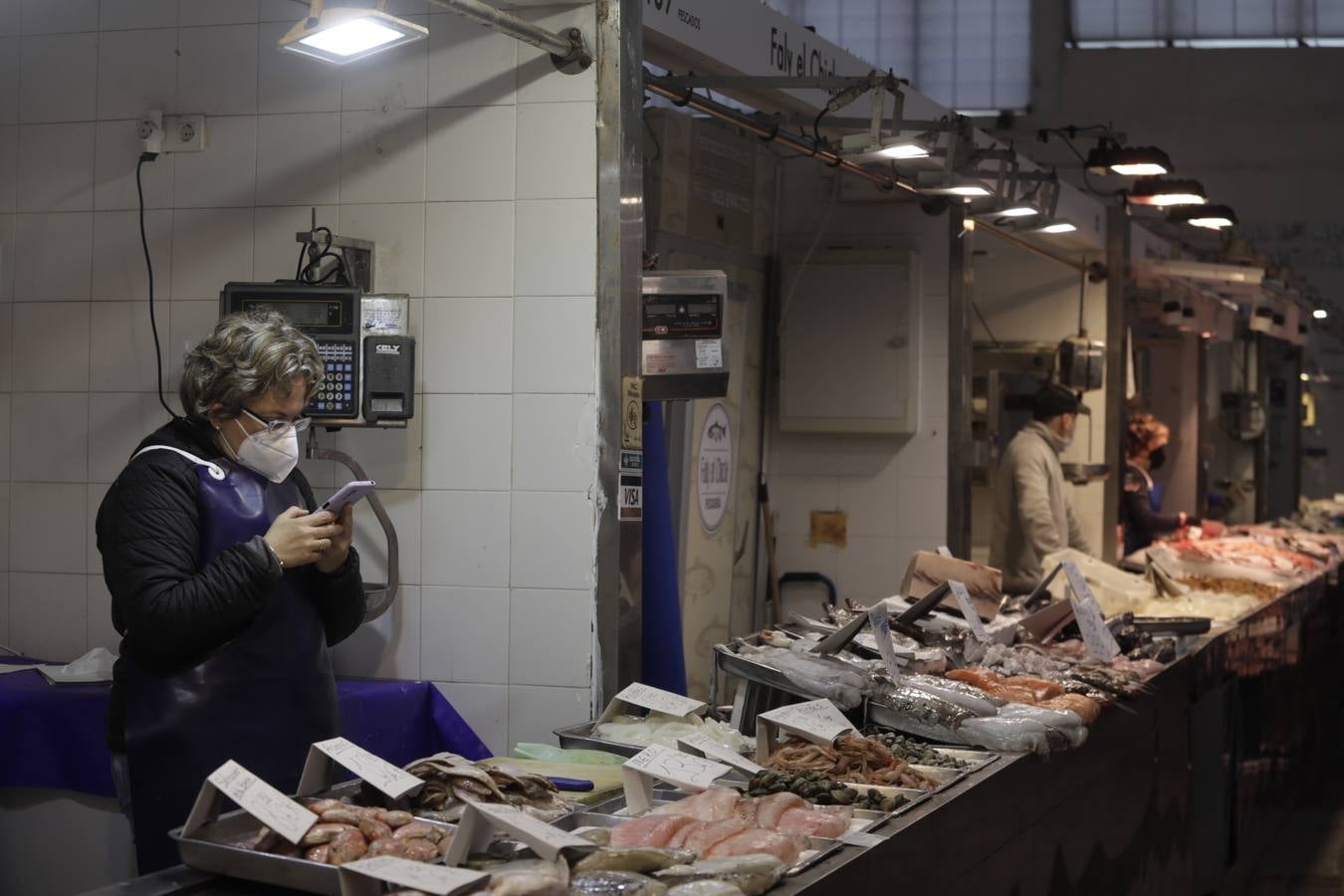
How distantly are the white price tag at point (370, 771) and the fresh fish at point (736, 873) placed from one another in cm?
51

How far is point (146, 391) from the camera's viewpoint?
4219 millimetres

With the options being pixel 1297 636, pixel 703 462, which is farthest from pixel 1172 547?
pixel 703 462

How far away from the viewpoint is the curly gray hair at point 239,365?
10.4 ft

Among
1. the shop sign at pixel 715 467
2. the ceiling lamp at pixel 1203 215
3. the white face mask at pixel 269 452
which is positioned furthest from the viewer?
the ceiling lamp at pixel 1203 215

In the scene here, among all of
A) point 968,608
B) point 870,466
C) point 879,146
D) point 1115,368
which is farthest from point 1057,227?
point 968,608

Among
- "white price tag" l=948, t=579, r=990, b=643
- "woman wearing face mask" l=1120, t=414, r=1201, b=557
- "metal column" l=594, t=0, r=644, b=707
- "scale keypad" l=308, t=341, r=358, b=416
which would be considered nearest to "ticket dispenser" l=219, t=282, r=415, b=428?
"scale keypad" l=308, t=341, r=358, b=416

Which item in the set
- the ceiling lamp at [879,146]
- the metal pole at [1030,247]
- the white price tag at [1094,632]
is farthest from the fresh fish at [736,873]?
the metal pole at [1030,247]

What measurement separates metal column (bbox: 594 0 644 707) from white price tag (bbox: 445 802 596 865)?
5.66 feet

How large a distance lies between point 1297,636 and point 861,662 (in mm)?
4338

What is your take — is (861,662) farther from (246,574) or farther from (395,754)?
(246,574)

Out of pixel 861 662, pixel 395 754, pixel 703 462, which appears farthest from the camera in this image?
pixel 703 462

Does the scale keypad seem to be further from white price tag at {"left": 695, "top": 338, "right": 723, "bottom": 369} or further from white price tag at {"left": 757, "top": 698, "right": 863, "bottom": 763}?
white price tag at {"left": 757, "top": 698, "right": 863, "bottom": 763}

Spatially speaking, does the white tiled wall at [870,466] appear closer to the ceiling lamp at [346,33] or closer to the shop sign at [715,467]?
the shop sign at [715,467]

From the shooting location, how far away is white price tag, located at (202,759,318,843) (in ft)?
7.07
